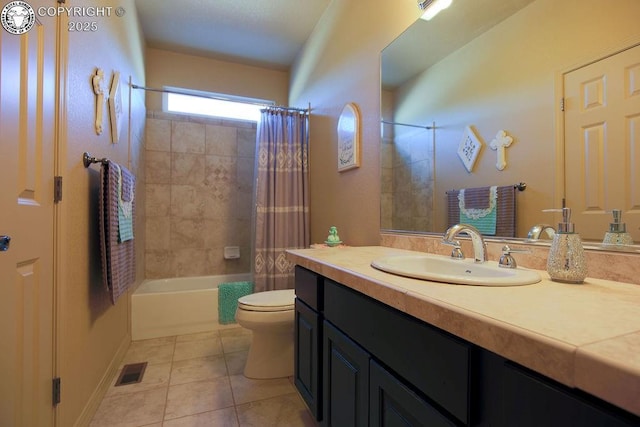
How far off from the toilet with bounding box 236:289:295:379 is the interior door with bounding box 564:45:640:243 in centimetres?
148

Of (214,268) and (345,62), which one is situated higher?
(345,62)

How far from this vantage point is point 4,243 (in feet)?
2.72

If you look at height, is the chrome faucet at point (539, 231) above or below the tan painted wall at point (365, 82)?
below

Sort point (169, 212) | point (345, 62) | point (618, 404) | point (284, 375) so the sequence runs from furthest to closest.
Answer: point (169, 212)
point (345, 62)
point (284, 375)
point (618, 404)

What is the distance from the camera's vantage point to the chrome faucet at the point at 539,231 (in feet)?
3.08

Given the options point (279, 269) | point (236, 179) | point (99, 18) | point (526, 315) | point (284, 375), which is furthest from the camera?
point (236, 179)

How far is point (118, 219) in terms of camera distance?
1564 millimetres

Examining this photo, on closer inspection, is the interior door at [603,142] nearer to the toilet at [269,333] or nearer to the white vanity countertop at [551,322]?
the white vanity countertop at [551,322]

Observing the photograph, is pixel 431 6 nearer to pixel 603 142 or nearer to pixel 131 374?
pixel 603 142

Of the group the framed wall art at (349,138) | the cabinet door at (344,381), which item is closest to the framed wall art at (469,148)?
the framed wall art at (349,138)

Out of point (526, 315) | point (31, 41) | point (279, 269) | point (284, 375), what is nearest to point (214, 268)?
point (279, 269)

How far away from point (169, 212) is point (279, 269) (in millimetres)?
1384

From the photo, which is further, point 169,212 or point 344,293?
point 169,212

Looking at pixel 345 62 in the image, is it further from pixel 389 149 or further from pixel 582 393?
pixel 582 393
